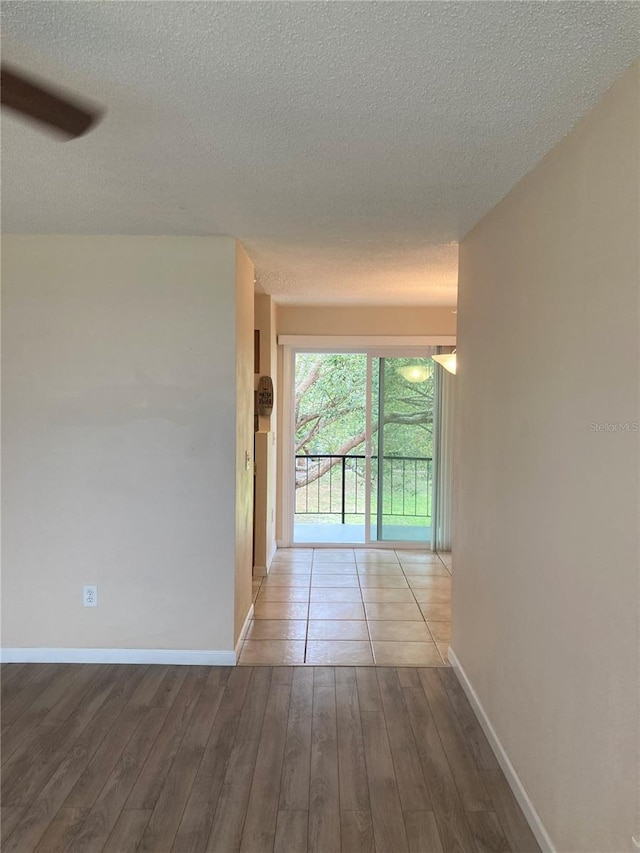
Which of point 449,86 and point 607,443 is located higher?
point 449,86

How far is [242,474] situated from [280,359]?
2.24m

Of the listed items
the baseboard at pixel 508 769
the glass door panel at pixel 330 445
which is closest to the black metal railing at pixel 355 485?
the glass door panel at pixel 330 445

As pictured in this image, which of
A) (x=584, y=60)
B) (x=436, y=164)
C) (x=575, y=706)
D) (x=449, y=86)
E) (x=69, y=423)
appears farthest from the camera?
(x=69, y=423)

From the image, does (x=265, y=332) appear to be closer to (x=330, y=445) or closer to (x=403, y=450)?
(x=403, y=450)

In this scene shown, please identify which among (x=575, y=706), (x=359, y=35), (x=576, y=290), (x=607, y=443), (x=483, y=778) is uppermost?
(x=359, y=35)

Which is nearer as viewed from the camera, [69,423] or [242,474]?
[69,423]

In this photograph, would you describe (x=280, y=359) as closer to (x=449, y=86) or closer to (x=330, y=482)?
(x=330, y=482)

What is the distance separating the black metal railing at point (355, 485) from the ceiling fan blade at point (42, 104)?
4270mm

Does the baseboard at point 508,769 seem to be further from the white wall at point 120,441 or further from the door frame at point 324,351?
the door frame at point 324,351

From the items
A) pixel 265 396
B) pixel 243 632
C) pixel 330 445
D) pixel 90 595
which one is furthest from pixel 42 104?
pixel 330 445

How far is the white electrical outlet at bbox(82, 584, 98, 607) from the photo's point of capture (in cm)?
290

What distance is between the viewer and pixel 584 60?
1.28 m

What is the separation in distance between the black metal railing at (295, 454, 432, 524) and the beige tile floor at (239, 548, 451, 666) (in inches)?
19.9

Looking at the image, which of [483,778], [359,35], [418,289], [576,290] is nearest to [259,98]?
[359,35]
